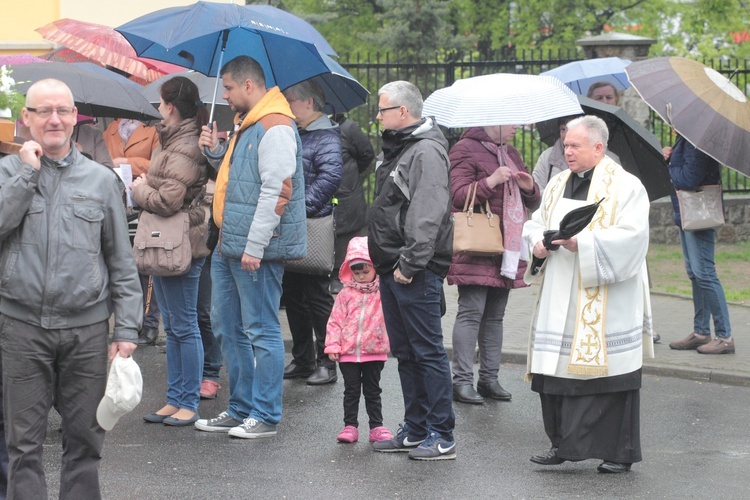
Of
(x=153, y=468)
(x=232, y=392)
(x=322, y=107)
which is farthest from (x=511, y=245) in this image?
(x=153, y=468)

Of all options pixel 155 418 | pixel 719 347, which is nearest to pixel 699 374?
pixel 719 347

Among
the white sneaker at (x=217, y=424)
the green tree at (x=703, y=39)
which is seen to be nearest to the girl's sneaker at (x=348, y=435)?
the white sneaker at (x=217, y=424)

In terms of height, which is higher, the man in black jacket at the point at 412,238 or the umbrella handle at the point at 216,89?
the umbrella handle at the point at 216,89

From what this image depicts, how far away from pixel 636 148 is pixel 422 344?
2593 mm

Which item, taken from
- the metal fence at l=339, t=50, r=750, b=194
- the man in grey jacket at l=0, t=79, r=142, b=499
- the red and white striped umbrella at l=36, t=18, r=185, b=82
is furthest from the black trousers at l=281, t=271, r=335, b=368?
the metal fence at l=339, t=50, r=750, b=194

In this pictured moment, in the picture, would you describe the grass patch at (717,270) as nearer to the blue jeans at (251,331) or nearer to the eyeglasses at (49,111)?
the blue jeans at (251,331)

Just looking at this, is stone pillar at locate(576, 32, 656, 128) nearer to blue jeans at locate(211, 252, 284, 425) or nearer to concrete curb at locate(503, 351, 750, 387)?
concrete curb at locate(503, 351, 750, 387)

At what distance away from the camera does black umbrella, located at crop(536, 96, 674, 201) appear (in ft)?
25.6

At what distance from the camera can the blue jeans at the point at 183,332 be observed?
6.97m

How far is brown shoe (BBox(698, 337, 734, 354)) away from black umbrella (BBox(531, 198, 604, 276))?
3.37 meters

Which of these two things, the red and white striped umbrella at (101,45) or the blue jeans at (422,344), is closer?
the blue jeans at (422,344)

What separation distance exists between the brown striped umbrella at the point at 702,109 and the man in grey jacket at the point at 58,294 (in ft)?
14.6

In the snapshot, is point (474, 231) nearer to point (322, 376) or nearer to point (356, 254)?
point (356, 254)

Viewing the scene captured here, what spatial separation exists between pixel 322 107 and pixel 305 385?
1923 millimetres
